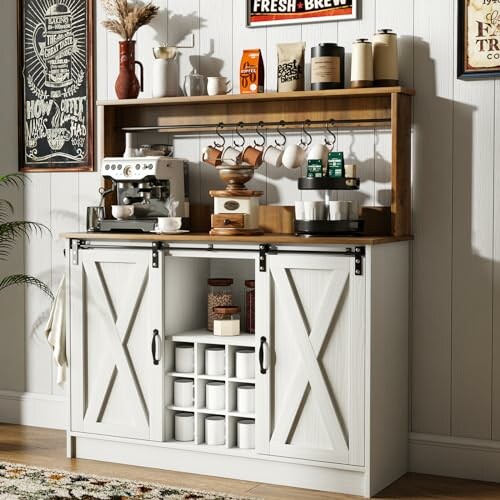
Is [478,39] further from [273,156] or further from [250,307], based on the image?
[250,307]

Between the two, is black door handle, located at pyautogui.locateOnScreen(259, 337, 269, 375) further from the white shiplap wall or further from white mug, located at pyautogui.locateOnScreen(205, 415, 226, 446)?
the white shiplap wall

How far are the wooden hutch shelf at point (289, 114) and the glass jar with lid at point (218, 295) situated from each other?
73 cm

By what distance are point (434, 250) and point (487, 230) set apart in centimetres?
24

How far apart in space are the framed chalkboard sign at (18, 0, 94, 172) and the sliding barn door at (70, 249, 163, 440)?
80 centimetres

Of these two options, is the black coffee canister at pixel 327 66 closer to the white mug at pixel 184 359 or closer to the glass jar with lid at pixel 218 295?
the glass jar with lid at pixel 218 295

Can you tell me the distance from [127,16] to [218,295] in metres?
1.38

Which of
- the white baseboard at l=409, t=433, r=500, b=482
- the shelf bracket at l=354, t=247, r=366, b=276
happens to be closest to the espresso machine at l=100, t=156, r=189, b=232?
the shelf bracket at l=354, t=247, r=366, b=276

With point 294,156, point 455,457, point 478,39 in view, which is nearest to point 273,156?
point 294,156

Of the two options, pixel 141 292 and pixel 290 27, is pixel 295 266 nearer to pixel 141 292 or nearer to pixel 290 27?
pixel 141 292

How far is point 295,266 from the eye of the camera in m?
3.94

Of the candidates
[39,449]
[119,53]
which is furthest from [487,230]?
[39,449]

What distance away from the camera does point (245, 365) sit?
4.14m

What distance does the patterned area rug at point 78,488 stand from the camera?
3.82 metres

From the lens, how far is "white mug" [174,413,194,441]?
4262 millimetres
